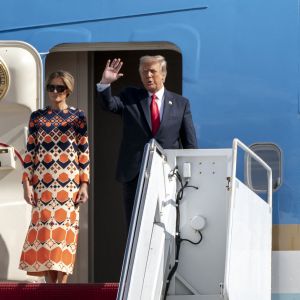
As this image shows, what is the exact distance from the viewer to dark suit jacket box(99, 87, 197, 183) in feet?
20.7

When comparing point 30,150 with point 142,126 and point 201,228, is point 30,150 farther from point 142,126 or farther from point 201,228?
point 201,228

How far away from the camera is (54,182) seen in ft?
20.9

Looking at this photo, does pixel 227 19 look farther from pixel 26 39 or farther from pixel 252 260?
pixel 252 260

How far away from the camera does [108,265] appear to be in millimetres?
8211

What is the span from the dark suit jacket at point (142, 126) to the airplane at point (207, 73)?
46 centimetres

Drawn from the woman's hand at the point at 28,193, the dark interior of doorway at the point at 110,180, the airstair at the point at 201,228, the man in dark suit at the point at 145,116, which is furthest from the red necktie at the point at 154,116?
the dark interior of doorway at the point at 110,180

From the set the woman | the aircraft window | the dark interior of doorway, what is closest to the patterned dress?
the woman

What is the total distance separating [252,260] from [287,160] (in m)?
1.20

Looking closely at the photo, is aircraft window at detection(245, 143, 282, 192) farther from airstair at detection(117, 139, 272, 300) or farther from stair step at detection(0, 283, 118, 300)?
stair step at detection(0, 283, 118, 300)

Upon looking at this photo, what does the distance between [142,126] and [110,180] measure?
1887mm

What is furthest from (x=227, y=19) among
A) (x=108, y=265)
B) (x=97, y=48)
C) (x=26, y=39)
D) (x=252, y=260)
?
(x=108, y=265)

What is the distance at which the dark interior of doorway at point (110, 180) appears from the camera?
8.03 meters

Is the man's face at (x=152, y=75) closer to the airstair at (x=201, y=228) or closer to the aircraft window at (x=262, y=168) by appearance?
the airstair at (x=201, y=228)

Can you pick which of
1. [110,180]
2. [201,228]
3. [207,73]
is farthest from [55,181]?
[110,180]
